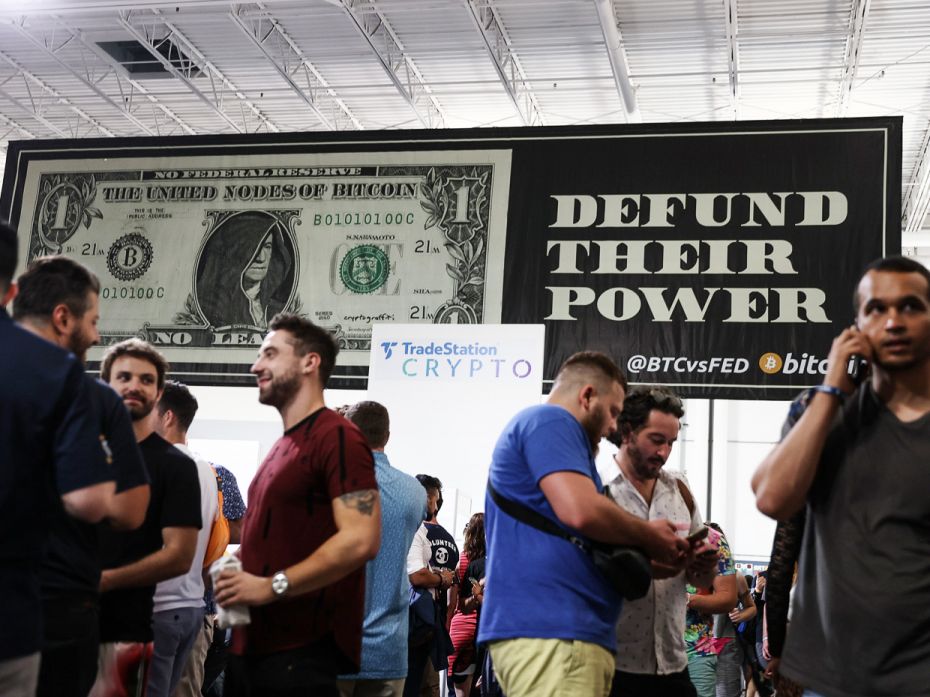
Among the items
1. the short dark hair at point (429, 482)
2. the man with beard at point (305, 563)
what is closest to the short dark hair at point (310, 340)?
the man with beard at point (305, 563)

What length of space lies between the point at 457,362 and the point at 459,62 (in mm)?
5530

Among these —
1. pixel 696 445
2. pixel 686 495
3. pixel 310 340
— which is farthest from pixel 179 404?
pixel 696 445

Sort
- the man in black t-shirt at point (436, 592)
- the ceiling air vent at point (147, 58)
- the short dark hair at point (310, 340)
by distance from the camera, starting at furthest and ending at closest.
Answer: the ceiling air vent at point (147, 58), the man in black t-shirt at point (436, 592), the short dark hair at point (310, 340)

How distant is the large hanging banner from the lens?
25.0 feet

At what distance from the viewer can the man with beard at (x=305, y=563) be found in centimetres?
254

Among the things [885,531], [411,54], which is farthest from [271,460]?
[411,54]

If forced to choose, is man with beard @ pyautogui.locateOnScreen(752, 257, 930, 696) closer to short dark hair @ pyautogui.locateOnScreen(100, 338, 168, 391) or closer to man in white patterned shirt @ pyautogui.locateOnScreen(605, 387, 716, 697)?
man in white patterned shirt @ pyautogui.locateOnScreen(605, 387, 716, 697)

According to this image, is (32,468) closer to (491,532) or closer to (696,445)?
(491,532)

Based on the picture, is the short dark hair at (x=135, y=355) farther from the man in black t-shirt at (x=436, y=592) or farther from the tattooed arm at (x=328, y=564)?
the man in black t-shirt at (x=436, y=592)

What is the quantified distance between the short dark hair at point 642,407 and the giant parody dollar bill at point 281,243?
4529mm

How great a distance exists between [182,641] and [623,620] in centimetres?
167

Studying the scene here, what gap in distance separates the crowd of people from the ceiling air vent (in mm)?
9509

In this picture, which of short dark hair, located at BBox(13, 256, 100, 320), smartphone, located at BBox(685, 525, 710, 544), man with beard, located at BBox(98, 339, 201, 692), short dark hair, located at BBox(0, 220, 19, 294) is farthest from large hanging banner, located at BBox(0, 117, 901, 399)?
short dark hair, located at BBox(0, 220, 19, 294)

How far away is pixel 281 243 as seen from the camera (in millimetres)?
8609
